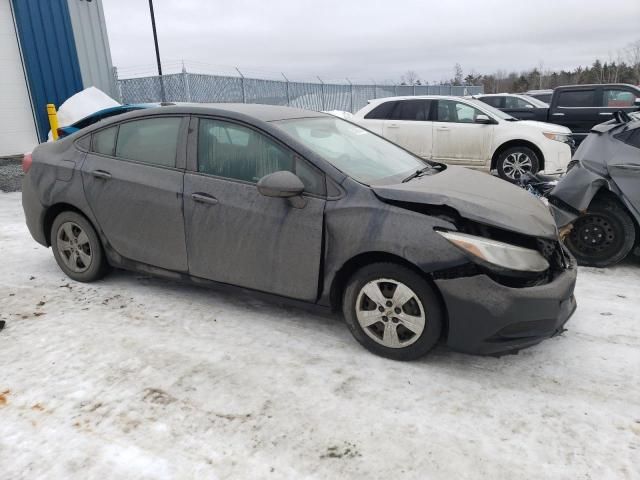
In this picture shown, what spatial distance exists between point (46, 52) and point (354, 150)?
35.6ft

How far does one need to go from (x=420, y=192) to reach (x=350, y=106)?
21.4 metres

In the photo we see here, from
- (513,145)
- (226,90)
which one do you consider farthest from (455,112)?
(226,90)

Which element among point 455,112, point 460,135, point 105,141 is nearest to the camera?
point 105,141

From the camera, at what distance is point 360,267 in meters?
3.14

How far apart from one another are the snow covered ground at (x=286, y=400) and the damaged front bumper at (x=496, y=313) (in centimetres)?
25

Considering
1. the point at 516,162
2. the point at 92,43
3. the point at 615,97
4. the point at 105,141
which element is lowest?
the point at 516,162

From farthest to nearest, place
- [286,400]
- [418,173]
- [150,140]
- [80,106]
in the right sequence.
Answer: [80,106], [150,140], [418,173], [286,400]

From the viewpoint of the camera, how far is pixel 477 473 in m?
2.20

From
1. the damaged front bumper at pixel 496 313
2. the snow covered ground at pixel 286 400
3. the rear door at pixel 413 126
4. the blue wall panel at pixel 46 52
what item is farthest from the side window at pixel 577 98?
the blue wall panel at pixel 46 52

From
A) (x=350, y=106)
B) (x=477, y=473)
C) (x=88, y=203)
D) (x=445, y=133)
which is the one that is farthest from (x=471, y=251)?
(x=350, y=106)

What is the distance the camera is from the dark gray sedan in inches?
112

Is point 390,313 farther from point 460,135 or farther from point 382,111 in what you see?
point 382,111

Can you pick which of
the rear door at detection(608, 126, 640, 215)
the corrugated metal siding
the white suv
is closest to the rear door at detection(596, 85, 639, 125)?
the white suv

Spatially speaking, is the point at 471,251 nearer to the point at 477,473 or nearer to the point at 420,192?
the point at 420,192
